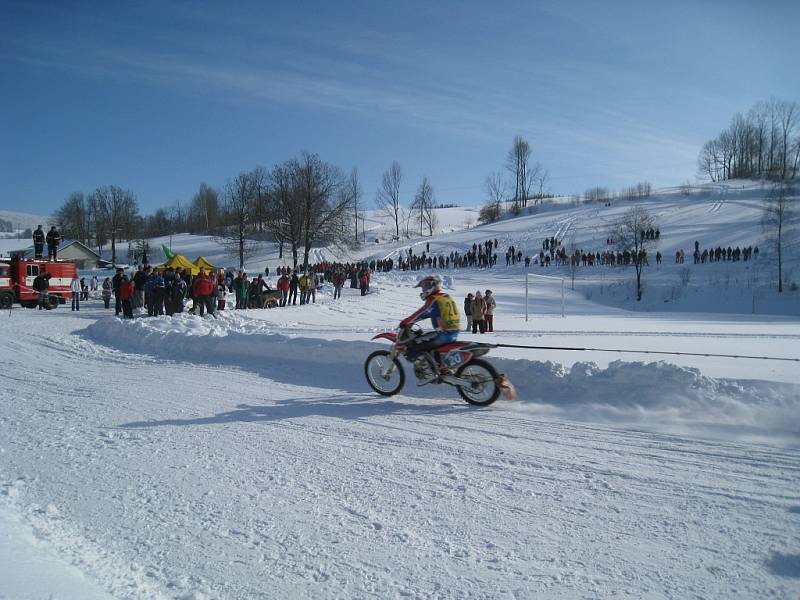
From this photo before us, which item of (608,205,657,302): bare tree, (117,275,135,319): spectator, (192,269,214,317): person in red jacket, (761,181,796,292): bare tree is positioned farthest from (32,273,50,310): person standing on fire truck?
(761,181,796,292): bare tree

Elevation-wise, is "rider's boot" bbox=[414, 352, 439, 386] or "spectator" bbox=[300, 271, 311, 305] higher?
"spectator" bbox=[300, 271, 311, 305]

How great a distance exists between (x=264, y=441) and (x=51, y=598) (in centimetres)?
312

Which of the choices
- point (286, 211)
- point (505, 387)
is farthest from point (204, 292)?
point (286, 211)

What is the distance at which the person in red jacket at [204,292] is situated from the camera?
18.3 meters

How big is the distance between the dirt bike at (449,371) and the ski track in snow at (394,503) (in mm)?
271

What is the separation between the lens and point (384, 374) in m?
8.40

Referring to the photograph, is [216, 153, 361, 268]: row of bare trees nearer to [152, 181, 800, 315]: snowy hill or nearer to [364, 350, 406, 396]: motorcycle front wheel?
[152, 181, 800, 315]: snowy hill

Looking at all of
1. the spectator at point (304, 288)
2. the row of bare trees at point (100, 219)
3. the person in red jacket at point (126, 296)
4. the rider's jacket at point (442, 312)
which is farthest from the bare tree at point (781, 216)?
the row of bare trees at point (100, 219)

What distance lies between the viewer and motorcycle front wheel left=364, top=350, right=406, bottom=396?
8297 millimetres

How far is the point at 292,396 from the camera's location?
841cm

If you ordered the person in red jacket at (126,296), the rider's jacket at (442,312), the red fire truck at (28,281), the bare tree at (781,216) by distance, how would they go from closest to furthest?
the rider's jacket at (442,312), the person in red jacket at (126,296), the red fire truck at (28,281), the bare tree at (781,216)

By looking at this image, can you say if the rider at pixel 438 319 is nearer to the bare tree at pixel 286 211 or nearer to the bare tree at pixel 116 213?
the bare tree at pixel 286 211

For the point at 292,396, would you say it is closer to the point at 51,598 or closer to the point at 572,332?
the point at 51,598

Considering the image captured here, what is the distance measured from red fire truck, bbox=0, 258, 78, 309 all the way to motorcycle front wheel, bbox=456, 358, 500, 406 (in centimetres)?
2390
